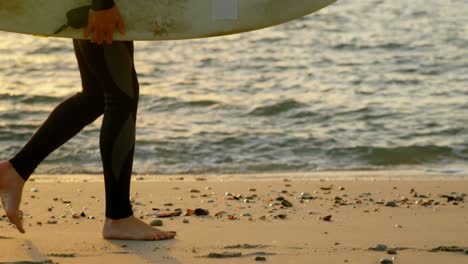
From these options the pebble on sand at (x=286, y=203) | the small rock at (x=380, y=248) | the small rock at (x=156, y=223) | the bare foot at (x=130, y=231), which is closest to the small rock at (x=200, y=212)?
the small rock at (x=156, y=223)

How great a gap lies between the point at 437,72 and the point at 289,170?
4.13 metres

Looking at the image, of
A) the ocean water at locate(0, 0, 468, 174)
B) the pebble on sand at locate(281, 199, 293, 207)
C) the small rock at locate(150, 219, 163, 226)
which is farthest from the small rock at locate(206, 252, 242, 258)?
the ocean water at locate(0, 0, 468, 174)

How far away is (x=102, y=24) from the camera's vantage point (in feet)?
14.0

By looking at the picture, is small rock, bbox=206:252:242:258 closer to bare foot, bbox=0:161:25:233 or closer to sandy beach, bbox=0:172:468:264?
sandy beach, bbox=0:172:468:264

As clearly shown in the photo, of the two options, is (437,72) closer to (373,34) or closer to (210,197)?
(373,34)

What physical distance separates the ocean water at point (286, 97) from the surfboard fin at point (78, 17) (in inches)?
113

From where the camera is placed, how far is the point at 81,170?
23.7 ft

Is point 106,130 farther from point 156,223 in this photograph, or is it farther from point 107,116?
point 156,223

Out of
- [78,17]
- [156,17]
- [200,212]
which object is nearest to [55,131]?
[78,17]

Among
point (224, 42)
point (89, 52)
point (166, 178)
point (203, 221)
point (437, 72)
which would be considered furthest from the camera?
point (224, 42)

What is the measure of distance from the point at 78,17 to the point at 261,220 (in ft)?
4.20

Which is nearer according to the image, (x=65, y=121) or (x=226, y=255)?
(x=226, y=255)

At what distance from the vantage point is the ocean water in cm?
761

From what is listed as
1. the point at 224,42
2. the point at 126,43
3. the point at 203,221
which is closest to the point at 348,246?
the point at 203,221
